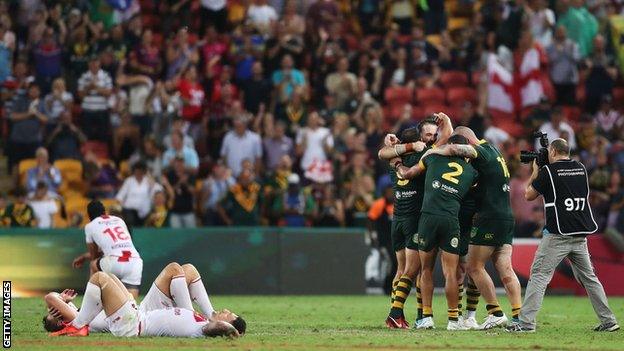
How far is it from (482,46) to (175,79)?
22.5ft

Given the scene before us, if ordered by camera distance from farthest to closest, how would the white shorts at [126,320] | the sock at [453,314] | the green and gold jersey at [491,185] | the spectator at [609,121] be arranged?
the spectator at [609,121], the green and gold jersey at [491,185], the sock at [453,314], the white shorts at [126,320]

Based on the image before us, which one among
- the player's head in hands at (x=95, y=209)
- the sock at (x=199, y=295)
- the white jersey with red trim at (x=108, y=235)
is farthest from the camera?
the player's head in hands at (x=95, y=209)

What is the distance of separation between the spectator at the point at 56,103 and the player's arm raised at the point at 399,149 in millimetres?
12200

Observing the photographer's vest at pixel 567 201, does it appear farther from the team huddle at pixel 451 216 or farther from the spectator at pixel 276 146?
the spectator at pixel 276 146

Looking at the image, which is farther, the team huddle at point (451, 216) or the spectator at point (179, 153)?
the spectator at point (179, 153)

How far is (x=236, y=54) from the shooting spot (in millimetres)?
29641

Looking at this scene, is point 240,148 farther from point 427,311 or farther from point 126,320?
point 126,320

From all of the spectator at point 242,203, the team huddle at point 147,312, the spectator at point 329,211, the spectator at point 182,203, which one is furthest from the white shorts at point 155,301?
the spectator at point 329,211

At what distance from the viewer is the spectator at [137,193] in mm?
26359

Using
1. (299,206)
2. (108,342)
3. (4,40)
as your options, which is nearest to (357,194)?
(299,206)

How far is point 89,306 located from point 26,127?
13429 mm

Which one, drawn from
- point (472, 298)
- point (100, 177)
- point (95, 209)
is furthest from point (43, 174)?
point (472, 298)

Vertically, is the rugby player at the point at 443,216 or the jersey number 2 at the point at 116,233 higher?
the rugby player at the point at 443,216

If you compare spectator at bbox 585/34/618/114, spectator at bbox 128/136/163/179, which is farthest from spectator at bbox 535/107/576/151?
spectator at bbox 128/136/163/179
